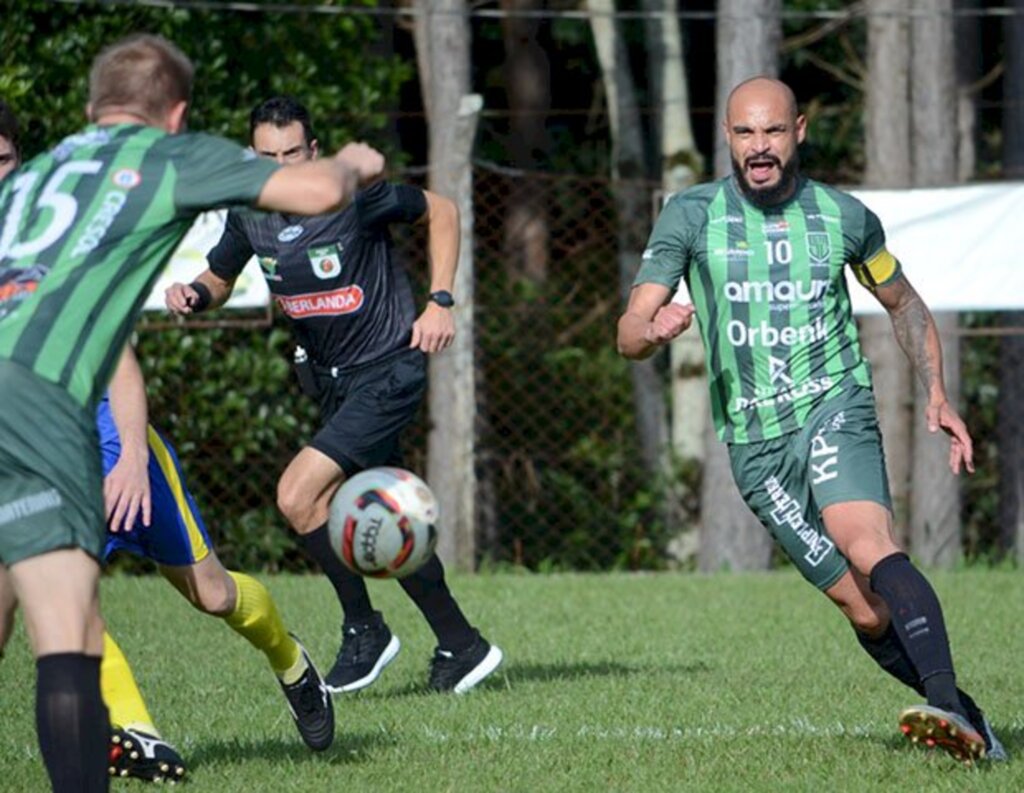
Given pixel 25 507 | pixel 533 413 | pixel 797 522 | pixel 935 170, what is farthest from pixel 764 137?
pixel 533 413

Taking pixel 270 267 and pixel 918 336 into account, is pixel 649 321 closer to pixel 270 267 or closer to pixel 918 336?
pixel 918 336

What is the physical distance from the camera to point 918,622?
589cm

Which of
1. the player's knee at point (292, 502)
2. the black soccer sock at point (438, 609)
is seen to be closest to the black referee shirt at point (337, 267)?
the player's knee at point (292, 502)

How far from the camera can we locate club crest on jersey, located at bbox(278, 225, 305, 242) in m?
7.61

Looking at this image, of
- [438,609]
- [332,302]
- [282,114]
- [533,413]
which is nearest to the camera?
[282,114]

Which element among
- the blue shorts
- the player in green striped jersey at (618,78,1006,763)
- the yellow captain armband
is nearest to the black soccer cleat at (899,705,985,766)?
the player in green striped jersey at (618,78,1006,763)

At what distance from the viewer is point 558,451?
46.7 ft

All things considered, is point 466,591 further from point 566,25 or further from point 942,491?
point 566,25

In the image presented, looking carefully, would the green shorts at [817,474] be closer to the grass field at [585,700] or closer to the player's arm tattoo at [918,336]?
the player's arm tattoo at [918,336]

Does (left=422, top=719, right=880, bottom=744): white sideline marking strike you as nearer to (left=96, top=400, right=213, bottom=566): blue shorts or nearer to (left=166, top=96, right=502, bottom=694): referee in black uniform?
(left=166, top=96, right=502, bottom=694): referee in black uniform

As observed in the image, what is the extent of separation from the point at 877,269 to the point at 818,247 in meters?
0.24

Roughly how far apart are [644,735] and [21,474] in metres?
2.70

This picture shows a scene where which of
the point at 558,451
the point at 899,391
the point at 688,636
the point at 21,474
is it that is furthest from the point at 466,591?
the point at 21,474

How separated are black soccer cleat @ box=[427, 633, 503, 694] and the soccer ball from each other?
86.3 inches
